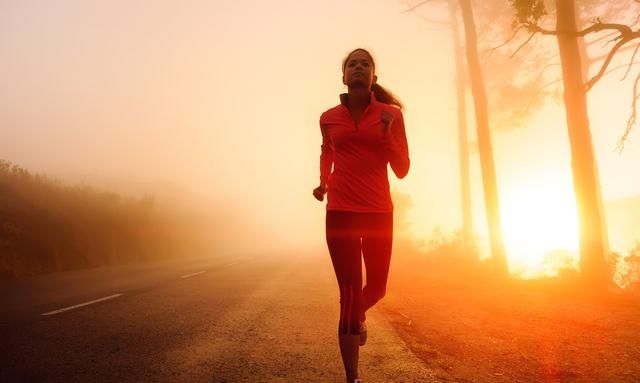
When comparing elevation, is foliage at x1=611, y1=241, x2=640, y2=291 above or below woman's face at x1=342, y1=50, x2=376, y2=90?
below

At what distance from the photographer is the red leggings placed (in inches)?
107

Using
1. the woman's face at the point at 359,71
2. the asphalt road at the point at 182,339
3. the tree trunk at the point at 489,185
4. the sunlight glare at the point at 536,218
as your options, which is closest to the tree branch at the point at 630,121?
the tree trunk at the point at 489,185

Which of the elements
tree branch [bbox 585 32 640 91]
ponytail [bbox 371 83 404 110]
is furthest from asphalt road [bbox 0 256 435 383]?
tree branch [bbox 585 32 640 91]

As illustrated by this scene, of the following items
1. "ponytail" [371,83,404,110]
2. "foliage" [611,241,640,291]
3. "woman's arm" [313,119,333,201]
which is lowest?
"foliage" [611,241,640,291]

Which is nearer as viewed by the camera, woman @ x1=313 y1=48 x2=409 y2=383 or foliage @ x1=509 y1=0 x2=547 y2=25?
woman @ x1=313 y1=48 x2=409 y2=383

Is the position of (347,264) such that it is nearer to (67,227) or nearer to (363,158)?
(363,158)

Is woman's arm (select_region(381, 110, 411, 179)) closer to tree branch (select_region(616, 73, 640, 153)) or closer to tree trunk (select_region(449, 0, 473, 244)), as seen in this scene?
tree branch (select_region(616, 73, 640, 153))

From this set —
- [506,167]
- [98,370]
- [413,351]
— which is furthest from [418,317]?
[506,167]

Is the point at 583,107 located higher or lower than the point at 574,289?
higher

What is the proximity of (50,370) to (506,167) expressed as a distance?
3168 centimetres

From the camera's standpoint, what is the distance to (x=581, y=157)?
8.65 m

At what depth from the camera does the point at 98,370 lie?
323 centimetres

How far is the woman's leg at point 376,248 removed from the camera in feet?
9.29

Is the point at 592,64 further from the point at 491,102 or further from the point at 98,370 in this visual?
the point at 98,370
